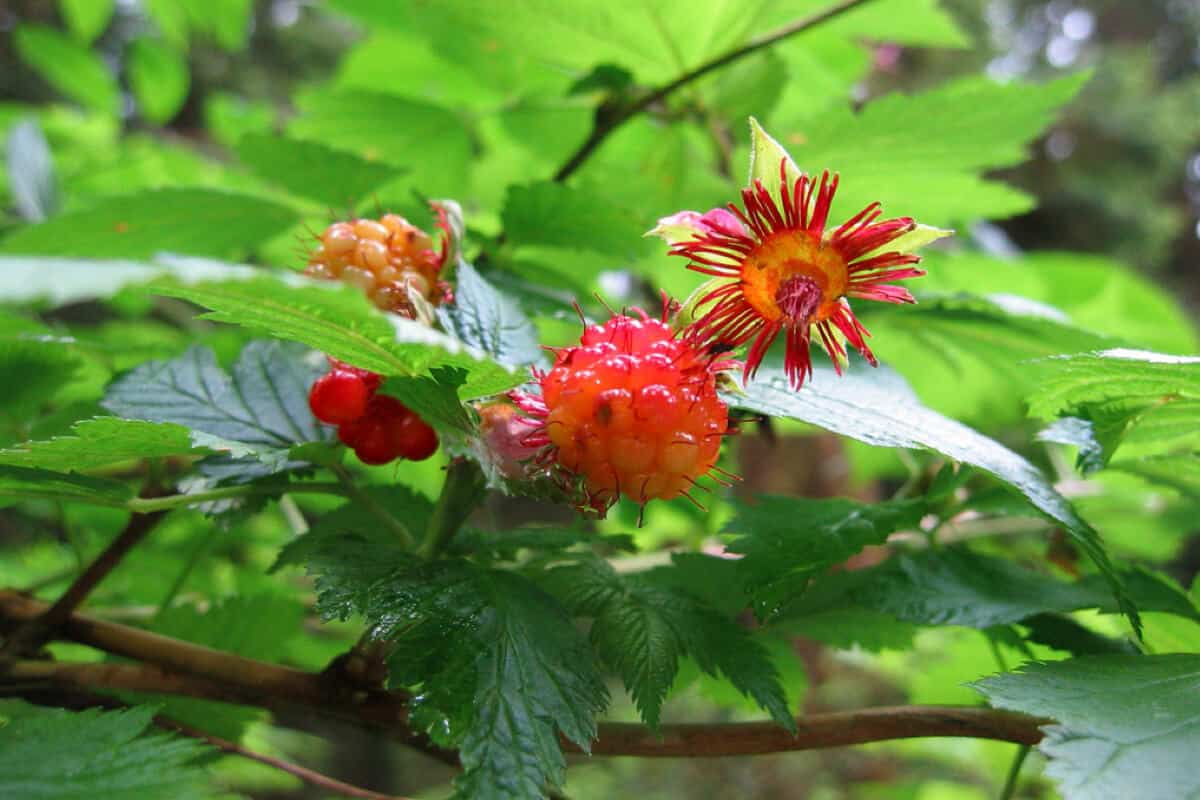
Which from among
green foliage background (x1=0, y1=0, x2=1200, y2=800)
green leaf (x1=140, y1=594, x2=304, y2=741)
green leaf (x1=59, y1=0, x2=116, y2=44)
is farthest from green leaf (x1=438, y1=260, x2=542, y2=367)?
green leaf (x1=59, y1=0, x2=116, y2=44)

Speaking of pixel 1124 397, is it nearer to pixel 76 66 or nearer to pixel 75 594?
pixel 75 594

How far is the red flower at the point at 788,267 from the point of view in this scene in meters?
0.37

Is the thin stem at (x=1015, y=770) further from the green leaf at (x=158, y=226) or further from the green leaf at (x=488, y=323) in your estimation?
the green leaf at (x=158, y=226)

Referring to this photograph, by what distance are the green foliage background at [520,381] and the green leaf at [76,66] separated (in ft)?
1.68

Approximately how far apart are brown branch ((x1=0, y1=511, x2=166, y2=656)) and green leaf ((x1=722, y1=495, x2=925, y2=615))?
318mm

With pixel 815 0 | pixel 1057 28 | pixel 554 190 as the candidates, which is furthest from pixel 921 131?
pixel 1057 28

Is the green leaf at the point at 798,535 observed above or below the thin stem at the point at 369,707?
above

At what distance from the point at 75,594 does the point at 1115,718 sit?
0.51 meters

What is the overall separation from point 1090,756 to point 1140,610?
7.2 inches

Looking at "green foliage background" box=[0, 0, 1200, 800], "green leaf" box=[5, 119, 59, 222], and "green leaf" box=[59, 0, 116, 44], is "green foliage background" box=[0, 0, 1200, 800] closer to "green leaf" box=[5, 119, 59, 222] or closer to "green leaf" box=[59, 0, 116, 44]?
"green leaf" box=[5, 119, 59, 222]

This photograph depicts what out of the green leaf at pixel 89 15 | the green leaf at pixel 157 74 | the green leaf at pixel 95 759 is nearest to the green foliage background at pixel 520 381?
the green leaf at pixel 95 759

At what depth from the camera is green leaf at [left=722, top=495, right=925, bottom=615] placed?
0.42m

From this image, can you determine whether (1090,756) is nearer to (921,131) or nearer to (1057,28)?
(921,131)

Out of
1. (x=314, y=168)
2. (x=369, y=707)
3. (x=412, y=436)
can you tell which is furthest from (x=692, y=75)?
(x=369, y=707)
